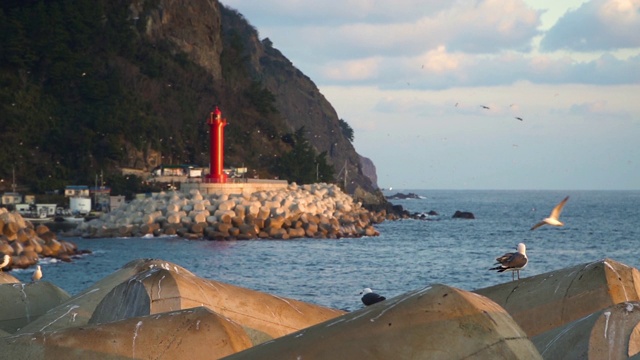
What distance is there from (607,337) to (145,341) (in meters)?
2.87

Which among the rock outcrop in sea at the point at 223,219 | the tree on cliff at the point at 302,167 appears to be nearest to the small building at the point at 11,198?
the rock outcrop in sea at the point at 223,219

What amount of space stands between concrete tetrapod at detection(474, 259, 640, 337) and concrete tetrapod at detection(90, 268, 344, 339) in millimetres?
1586

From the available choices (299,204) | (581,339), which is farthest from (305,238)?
A: (581,339)

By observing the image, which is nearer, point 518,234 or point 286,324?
point 286,324

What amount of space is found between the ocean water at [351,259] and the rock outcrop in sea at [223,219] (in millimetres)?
1450

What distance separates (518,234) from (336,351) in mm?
63814

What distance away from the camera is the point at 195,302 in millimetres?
8547

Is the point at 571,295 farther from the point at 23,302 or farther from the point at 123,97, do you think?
the point at 123,97

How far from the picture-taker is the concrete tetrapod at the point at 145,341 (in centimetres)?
694

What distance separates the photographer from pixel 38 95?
278 feet

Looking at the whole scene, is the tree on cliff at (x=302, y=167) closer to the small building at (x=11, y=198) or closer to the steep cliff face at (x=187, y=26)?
the steep cliff face at (x=187, y=26)

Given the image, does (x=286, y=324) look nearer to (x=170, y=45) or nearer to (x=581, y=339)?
(x=581, y=339)

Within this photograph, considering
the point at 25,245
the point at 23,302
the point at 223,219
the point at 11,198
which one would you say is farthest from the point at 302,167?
the point at 23,302

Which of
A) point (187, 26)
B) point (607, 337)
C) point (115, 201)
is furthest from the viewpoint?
point (187, 26)
